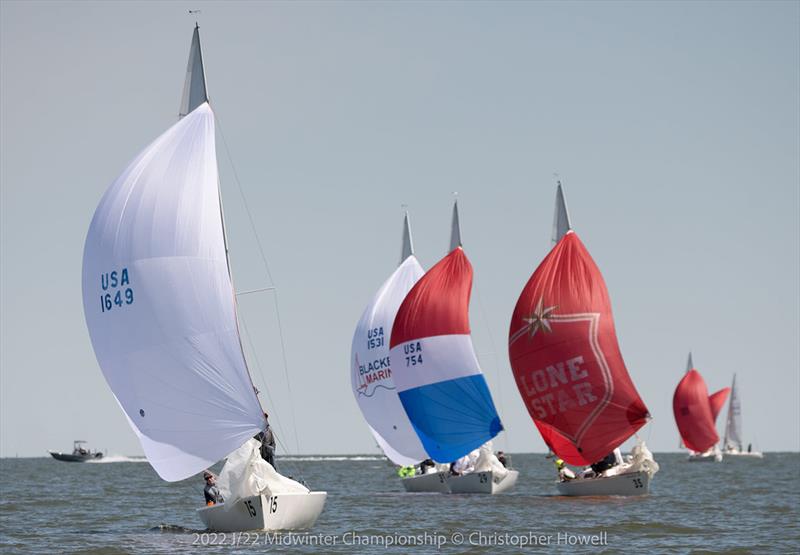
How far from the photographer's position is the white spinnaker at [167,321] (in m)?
30.5

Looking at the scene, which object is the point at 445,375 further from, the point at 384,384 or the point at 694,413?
the point at 694,413

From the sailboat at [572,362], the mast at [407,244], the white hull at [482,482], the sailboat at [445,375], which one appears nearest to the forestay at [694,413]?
the mast at [407,244]

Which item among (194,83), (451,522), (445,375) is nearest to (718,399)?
(445,375)

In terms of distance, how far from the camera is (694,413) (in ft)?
404

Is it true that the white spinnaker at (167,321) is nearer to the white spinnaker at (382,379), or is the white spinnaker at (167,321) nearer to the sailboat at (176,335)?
the sailboat at (176,335)

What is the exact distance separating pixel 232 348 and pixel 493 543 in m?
7.94

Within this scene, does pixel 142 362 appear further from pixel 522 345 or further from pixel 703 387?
pixel 703 387

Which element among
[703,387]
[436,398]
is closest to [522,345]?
[436,398]

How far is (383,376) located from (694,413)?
7223 cm

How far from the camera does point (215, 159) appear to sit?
106 feet

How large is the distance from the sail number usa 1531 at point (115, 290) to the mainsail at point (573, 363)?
61.0 ft

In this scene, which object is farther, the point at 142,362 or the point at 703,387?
the point at 703,387

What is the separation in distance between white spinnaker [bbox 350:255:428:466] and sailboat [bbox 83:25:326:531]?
24.6 m

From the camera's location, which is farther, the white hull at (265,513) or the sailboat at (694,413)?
the sailboat at (694,413)
